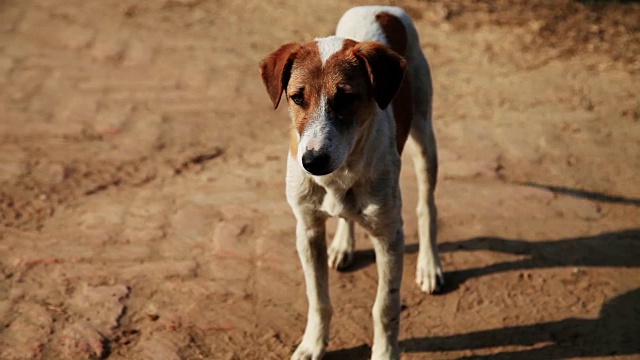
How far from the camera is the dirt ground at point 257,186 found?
17.4ft

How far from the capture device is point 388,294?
189 inches

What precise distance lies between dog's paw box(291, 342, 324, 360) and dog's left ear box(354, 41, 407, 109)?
1663mm

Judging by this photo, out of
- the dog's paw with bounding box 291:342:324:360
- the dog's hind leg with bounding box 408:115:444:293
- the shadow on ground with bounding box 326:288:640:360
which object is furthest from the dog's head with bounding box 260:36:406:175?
the shadow on ground with bounding box 326:288:640:360

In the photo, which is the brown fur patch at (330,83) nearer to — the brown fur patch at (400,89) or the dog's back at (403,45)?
the brown fur patch at (400,89)

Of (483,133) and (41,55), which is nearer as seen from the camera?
(483,133)

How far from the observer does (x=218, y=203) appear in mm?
6488

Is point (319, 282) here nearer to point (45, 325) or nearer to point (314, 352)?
point (314, 352)

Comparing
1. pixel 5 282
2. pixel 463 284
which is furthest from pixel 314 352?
pixel 5 282

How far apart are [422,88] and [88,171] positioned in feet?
9.97

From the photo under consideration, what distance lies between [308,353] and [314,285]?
1.42ft

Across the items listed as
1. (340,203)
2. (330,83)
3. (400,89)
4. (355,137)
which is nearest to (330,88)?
(330,83)

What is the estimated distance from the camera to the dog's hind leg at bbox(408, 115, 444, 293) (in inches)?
221

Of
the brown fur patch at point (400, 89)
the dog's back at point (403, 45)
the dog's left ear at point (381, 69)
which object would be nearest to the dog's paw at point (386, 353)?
the brown fur patch at point (400, 89)

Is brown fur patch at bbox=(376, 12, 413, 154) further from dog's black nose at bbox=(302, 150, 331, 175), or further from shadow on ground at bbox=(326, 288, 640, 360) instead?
shadow on ground at bbox=(326, 288, 640, 360)
